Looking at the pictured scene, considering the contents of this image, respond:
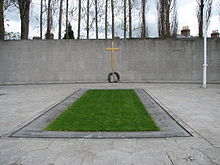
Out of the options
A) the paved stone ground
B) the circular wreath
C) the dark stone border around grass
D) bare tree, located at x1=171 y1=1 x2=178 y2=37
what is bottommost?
the paved stone ground

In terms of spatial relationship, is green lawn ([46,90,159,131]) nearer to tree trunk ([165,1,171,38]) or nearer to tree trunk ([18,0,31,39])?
tree trunk ([18,0,31,39])

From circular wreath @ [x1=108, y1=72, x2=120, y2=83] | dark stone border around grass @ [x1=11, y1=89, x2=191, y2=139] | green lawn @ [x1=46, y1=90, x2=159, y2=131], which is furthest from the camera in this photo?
circular wreath @ [x1=108, y1=72, x2=120, y2=83]

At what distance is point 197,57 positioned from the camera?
13.0m

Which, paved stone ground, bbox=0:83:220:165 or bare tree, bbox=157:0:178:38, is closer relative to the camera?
paved stone ground, bbox=0:83:220:165

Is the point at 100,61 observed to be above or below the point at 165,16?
below

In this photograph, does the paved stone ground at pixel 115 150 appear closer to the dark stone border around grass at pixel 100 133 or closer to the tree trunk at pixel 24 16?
the dark stone border around grass at pixel 100 133

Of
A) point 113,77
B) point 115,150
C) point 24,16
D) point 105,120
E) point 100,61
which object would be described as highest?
point 24,16

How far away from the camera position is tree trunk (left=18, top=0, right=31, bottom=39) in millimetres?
15254

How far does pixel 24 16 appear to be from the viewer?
1561 cm

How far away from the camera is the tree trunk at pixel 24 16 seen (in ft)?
50.0

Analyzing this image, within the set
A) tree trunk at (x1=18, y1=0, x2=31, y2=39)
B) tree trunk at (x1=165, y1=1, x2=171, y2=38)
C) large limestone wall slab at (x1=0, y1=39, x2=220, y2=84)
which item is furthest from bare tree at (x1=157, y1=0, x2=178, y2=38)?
tree trunk at (x1=18, y1=0, x2=31, y2=39)

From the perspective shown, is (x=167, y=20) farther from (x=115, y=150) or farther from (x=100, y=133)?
(x=115, y=150)

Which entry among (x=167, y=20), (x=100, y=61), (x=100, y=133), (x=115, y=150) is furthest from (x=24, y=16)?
(x=115, y=150)

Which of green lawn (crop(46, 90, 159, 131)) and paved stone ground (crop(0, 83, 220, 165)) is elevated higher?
green lawn (crop(46, 90, 159, 131))
